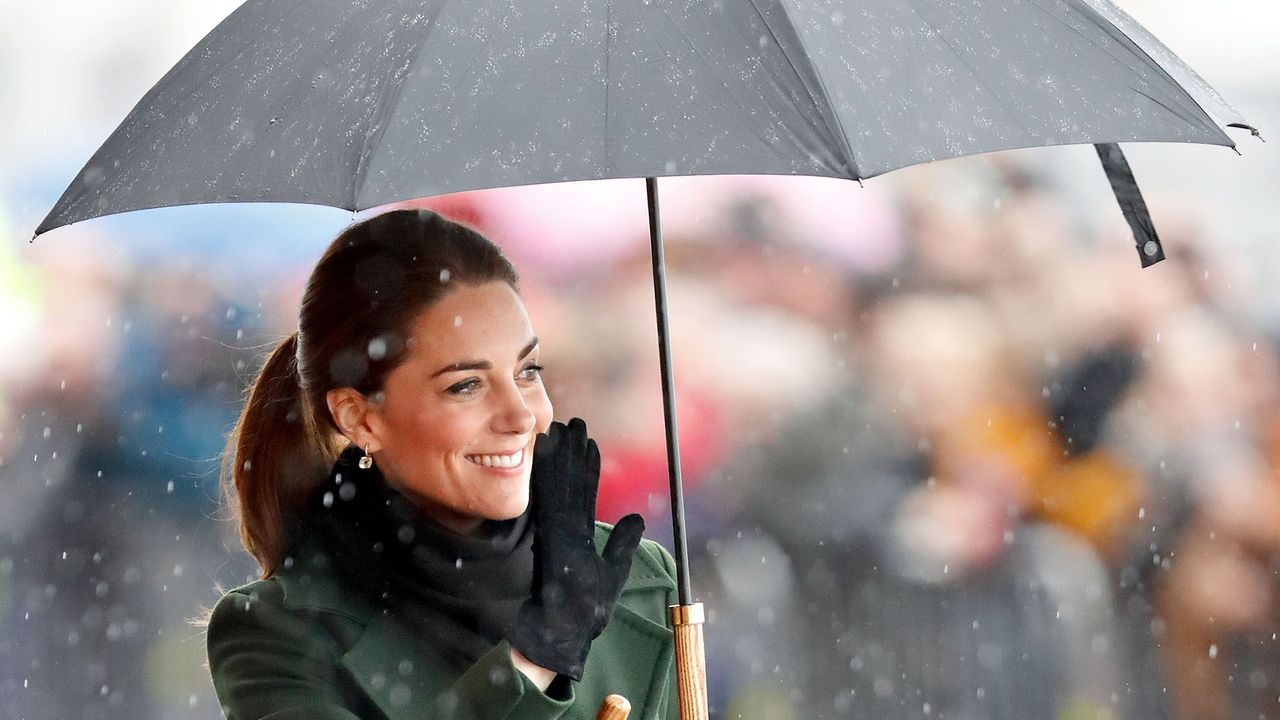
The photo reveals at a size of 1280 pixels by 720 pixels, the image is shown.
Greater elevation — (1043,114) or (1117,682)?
(1043,114)

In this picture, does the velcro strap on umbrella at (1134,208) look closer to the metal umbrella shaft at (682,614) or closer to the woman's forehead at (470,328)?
the metal umbrella shaft at (682,614)

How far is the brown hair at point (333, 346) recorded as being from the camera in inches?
69.6

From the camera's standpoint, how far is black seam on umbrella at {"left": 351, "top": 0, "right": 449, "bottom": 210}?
128 centimetres

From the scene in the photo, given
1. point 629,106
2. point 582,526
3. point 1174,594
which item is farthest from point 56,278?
point 1174,594

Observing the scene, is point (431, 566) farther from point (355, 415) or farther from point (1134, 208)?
point (1134, 208)

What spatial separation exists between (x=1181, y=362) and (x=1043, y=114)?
3620mm

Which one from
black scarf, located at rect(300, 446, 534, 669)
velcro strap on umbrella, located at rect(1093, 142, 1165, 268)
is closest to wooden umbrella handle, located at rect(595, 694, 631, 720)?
black scarf, located at rect(300, 446, 534, 669)

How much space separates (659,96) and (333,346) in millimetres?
718

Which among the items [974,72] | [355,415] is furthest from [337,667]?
[974,72]

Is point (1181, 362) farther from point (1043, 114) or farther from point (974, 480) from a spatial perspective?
point (1043, 114)

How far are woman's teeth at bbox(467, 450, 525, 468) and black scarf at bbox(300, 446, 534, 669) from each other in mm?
95

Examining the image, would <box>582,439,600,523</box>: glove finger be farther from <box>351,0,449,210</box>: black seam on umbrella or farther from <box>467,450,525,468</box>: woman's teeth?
<box>351,0,449,210</box>: black seam on umbrella

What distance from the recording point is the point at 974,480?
4684 millimetres

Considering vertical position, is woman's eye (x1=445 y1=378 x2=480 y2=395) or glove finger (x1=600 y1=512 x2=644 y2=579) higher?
woman's eye (x1=445 y1=378 x2=480 y2=395)
